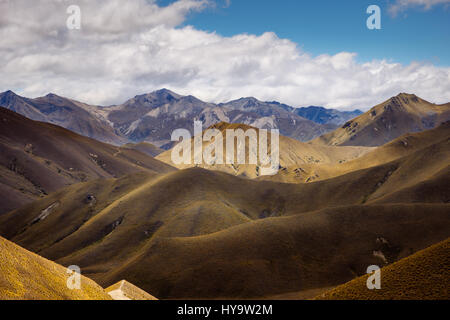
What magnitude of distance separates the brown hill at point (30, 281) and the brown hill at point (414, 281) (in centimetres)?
2651

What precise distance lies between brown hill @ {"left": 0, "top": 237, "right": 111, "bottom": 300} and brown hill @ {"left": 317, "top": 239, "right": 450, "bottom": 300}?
26.5 m

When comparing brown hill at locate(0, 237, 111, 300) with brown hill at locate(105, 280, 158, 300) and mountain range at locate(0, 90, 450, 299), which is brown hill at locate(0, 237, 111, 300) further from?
brown hill at locate(105, 280, 158, 300)

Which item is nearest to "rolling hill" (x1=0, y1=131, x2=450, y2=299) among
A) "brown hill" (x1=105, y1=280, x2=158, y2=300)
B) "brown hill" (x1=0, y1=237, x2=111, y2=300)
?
"brown hill" (x1=105, y1=280, x2=158, y2=300)

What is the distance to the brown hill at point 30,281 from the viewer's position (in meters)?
29.2

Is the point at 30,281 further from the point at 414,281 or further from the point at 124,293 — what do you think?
the point at 414,281

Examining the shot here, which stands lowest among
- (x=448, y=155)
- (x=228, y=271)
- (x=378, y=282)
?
(x=378, y=282)

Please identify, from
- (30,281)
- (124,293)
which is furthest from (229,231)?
(30,281)

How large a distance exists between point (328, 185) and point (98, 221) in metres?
111

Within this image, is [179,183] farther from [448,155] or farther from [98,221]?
[448,155]

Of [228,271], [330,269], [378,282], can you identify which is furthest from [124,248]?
[378,282]

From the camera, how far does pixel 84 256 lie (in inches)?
5285

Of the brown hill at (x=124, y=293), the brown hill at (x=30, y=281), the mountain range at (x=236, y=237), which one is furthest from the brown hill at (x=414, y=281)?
the brown hill at (x=30, y=281)

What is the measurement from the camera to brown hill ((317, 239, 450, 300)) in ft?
105
